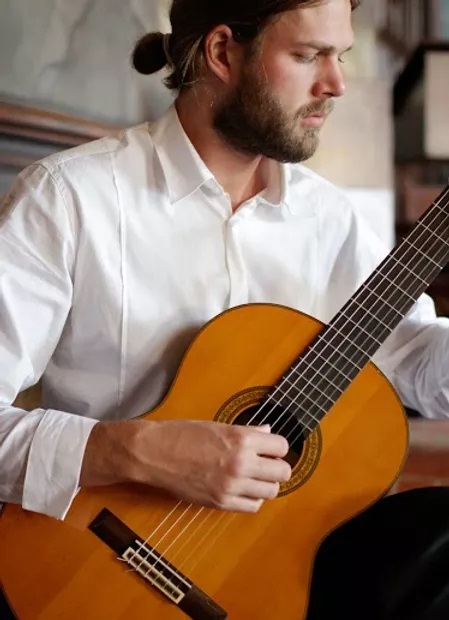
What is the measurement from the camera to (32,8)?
1.50m

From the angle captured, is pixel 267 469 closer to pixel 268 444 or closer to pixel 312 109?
pixel 268 444

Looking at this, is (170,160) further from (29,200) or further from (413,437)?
(413,437)

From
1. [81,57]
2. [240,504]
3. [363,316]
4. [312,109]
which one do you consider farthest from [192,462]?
[81,57]

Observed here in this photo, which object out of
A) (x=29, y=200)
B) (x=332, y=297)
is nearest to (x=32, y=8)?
(x=29, y=200)

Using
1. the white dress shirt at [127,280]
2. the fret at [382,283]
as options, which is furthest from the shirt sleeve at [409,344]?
the fret at [382,283]

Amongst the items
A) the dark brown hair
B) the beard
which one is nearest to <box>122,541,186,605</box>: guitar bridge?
the beard

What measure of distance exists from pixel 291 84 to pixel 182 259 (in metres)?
0.30

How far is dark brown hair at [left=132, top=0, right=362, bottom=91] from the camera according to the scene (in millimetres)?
1104

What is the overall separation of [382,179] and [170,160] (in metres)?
1.07

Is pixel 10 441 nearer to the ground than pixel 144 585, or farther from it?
farther from it

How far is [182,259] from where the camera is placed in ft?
3.61

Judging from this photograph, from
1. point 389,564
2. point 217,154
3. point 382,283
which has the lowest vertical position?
Answer: point 389,564

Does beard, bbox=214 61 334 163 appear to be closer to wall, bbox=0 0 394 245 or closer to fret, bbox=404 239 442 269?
→ fret, bbox=404 239 442 269

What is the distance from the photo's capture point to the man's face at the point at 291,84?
110cm
